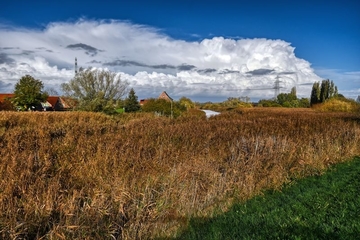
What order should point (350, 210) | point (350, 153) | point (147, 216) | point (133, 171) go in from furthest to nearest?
point (350, 153), point (133, 171), point (350, 210), point (147, 216)

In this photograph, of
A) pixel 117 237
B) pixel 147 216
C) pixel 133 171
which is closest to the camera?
pixel 117 237

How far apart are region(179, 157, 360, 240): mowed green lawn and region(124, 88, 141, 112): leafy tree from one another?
4947 cm

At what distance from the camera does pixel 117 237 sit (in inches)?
202

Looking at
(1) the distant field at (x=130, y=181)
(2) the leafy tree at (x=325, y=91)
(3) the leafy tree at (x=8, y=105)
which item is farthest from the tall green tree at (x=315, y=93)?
(1) the distant field at (x=130, y=181)

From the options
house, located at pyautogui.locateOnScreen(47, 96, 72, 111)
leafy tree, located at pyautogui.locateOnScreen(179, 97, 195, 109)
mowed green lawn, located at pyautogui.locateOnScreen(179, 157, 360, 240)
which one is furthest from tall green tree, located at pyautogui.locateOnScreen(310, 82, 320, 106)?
mowed green lawn, located at pyautogui.locateOnScreen(179, 157, 360, 240)

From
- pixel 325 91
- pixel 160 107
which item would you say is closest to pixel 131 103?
pixel 160 107

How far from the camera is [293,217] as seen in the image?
20.0 ft

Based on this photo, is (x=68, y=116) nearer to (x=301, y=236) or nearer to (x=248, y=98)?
(x=301, y=236)

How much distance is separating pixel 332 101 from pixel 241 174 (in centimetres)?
4381

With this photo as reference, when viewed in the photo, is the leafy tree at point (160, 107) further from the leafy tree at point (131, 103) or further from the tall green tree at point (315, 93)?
the tall green tree at point (315, 93)

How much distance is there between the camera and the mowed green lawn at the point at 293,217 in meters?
5.42

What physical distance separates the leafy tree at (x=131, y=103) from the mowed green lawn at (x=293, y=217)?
162ft

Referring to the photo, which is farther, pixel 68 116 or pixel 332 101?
pixel 332 101

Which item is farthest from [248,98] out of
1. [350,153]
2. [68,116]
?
[350,153]
